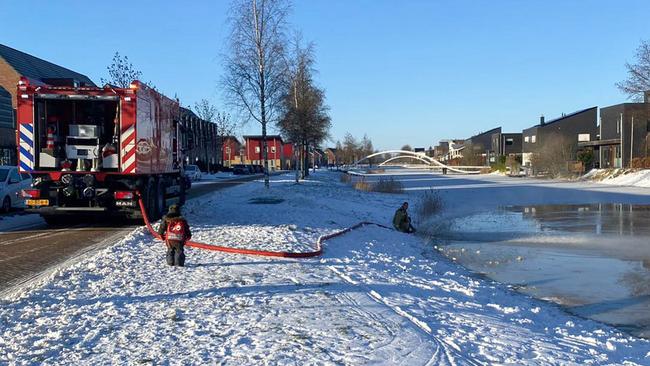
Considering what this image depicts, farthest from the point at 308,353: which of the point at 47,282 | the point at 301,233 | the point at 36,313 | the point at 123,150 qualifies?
the point at 123,150

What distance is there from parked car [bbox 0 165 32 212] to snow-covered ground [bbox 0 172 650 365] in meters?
9.53

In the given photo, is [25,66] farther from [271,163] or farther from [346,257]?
[271,163]

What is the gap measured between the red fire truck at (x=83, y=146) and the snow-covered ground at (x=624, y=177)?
4344 cm

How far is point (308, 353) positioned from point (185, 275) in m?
3.87

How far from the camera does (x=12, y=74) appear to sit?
5153 cm

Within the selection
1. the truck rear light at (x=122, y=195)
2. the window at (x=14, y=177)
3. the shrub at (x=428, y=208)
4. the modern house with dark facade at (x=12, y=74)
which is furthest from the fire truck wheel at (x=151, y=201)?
the modern house with dark facade at (x=12, y=74)

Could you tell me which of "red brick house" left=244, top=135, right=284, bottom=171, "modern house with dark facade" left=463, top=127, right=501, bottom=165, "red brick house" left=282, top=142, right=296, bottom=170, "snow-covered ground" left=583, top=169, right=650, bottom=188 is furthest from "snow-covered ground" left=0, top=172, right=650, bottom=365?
"modern house with dark facade" left=463, top=127, right=501, bottom=165

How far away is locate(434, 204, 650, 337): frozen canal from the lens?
32.6 ft

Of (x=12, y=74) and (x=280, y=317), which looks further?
(x=12, y=74)

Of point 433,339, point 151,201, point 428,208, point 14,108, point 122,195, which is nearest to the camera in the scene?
point 433,339

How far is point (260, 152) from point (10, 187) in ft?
327

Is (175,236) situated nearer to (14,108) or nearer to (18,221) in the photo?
(18,221)

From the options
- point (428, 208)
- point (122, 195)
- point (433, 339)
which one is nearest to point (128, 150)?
point (122, 195)

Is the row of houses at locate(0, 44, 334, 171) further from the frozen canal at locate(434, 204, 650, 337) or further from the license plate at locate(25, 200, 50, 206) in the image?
the frozen canal at locate(434, 204, 650, 337)
